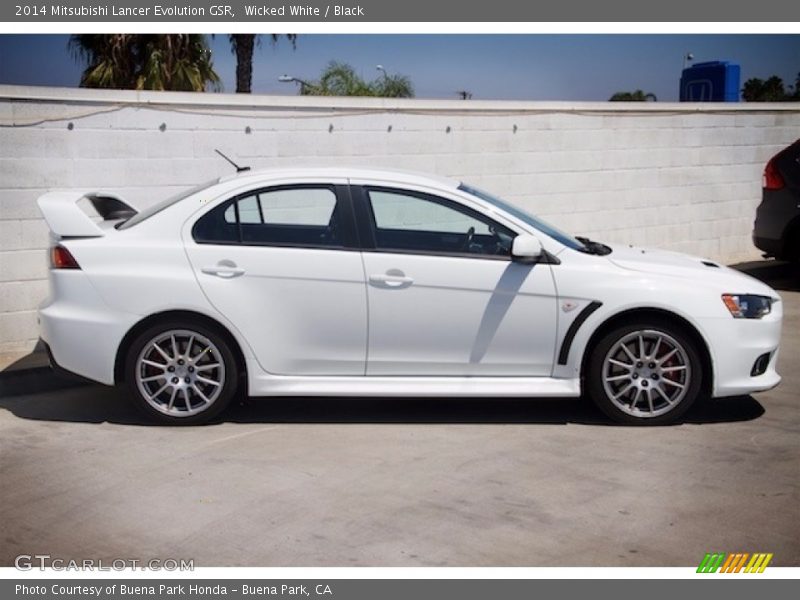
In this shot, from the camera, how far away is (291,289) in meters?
6.71

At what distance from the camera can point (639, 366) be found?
266 inches

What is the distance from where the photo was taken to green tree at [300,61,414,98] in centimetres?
2448

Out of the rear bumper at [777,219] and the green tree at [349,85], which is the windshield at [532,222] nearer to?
the rear bumper at [777,219]

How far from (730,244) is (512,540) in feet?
31.8

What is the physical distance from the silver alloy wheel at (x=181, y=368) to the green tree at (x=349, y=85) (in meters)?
18.3

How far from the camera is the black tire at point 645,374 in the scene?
673 cm

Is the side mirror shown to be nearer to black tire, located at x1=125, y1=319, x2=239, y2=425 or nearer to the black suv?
black tire, located at x1=125, y1=319, x2=239, y2=425

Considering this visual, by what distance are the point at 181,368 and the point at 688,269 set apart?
125 inches

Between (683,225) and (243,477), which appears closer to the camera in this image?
(243,477)

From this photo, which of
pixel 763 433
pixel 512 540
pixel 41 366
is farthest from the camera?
pixel 41 366

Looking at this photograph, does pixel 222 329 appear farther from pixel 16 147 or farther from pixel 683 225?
pixel 683 225

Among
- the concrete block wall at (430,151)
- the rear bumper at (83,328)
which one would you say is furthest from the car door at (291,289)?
the concrete block wall at (430,151)

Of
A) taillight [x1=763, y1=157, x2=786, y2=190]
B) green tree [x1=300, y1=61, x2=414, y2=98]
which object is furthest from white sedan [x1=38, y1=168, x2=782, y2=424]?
green tree [x1=300, y1=61, x2=414, y2=98]

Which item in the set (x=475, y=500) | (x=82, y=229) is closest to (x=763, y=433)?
(x=475, y=500)
